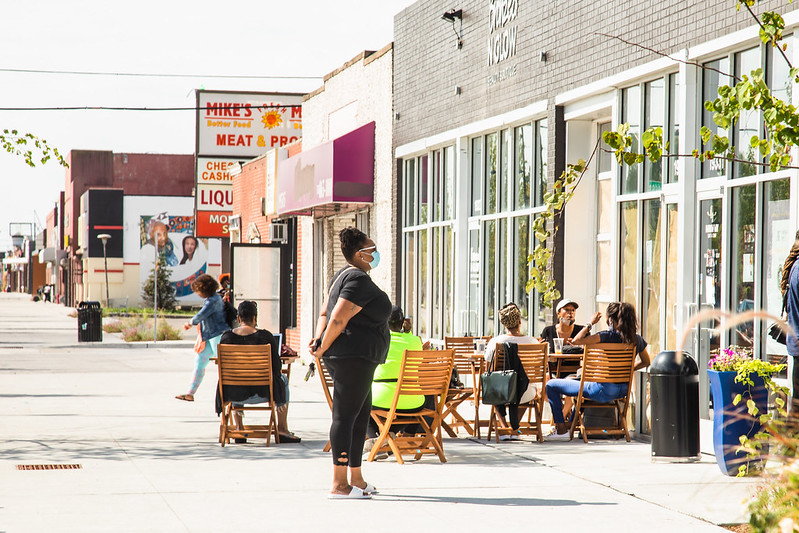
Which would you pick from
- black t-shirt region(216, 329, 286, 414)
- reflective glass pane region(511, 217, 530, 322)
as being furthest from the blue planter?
reflective glass pane region(511, 217, 530, 322)

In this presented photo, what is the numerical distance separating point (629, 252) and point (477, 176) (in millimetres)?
4605

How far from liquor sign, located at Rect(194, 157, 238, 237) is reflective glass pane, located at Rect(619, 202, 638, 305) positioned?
73.5 feet

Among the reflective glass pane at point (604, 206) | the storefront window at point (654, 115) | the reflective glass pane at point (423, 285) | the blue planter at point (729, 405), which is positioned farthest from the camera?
the reflective glass pane at point (423, 285)

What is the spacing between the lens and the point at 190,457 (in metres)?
9.88

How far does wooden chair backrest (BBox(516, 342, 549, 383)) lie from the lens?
1090cm

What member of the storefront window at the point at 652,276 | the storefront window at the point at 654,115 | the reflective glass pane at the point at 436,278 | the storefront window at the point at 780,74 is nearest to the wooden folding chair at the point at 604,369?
the storefront window at the point at 652,276

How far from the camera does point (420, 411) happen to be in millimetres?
9539

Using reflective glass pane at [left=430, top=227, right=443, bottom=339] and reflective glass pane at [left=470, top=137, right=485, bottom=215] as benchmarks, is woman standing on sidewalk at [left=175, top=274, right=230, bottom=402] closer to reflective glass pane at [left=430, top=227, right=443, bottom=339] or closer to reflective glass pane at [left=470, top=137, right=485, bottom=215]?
reflective glass pane at [left=470, top=137, right=485, bottom=215]

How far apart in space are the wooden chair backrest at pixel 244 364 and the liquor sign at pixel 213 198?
2352cm

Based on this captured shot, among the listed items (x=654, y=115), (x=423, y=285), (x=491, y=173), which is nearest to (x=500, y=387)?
(x=654, y=115)

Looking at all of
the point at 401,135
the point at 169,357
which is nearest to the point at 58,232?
the point at 169,357

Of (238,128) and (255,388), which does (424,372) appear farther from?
(238,128)

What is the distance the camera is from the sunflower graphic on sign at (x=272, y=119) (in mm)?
32281

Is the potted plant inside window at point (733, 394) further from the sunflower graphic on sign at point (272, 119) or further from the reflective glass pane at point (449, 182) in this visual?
the sunflower graphic on sign at point (272, 119)
